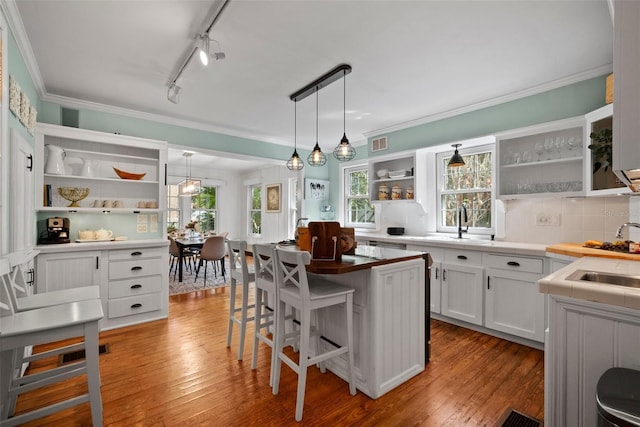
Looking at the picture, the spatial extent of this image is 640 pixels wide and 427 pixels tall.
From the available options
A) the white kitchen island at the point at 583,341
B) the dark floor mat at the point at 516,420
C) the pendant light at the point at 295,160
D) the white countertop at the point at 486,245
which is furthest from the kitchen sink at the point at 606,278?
the pendant light at the point at 295,160

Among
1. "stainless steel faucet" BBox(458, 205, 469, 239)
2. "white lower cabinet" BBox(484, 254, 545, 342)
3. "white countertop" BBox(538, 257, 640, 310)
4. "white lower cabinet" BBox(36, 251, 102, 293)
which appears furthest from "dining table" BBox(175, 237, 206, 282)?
"white countertop" BBox(538, 257, 640, 310)

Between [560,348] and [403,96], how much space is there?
9.13 ft

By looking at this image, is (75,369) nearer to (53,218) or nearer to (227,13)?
(53,218)

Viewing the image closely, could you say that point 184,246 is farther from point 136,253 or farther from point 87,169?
point 87,169

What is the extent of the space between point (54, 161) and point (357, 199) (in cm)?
423

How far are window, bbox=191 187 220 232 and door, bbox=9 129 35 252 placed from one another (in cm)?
540

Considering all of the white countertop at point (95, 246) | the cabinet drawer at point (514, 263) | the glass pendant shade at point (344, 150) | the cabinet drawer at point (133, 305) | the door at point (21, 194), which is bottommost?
the cabinet drawer at point (133, 305)

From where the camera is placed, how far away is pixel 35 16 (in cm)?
203

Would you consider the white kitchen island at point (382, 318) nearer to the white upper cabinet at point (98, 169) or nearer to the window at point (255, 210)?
the white upper cabinet at point (98, 169)

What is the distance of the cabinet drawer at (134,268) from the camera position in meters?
3.33

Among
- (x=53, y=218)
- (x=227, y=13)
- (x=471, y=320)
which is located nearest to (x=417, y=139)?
(x=471, y=320)

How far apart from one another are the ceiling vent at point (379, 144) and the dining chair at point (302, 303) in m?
2.98

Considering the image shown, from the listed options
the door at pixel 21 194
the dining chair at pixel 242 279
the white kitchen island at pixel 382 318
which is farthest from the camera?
the dining chair at pixel 242 279

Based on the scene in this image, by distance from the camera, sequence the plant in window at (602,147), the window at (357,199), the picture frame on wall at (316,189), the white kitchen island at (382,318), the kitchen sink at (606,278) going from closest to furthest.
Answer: the kitchen sink at (606,278) < the white kitchen island at (382,318) < the plant in window at (602,147) < the window at (357,199) < the picture frame on wall at (316,189)
